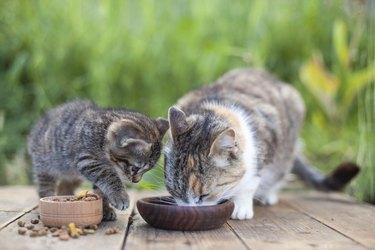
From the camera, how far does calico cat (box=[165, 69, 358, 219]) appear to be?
338 cm

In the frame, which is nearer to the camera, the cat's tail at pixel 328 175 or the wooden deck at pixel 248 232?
the wooden deck at pixel 248 232

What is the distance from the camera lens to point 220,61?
6371mm

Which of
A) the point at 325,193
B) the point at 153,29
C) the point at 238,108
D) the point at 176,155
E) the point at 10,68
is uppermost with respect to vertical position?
the point at 153,29

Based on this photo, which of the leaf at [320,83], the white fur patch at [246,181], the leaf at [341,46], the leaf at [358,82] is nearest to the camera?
the white fur patch at [246,181]

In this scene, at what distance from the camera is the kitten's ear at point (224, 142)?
3345 millimetres

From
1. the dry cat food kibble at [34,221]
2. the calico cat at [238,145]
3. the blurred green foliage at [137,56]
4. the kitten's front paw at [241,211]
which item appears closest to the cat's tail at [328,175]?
the calico cat at [238,145]

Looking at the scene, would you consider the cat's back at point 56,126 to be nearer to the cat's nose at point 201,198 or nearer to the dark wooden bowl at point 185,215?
the dark wooden bowl at point 185,215

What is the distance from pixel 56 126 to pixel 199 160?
1.06 m

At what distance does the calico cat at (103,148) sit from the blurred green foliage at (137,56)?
2094 mm

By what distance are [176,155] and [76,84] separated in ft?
9.92

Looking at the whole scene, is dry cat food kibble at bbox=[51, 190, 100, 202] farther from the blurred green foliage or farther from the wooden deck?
the blurred green foliage

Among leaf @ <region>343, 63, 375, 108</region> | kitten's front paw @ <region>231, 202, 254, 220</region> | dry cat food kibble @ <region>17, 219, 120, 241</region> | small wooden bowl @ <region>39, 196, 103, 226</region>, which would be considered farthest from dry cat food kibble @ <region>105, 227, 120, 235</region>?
leaf @ <region>343, 63, 375, 108</region>

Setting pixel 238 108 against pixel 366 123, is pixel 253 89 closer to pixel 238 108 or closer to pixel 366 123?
pixel 238 108

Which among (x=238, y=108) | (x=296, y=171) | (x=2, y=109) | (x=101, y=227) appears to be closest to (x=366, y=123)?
(x=296, y=171)
